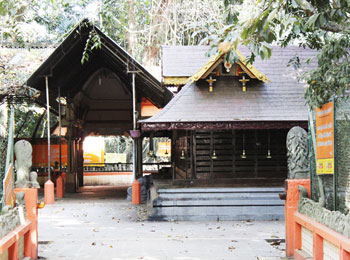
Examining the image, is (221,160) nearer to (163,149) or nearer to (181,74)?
(181,74)

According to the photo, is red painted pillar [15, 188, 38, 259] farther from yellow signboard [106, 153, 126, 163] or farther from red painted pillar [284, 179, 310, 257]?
yellow signboard [106, 153, 126, 163]

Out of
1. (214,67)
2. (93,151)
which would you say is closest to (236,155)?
(214,67)

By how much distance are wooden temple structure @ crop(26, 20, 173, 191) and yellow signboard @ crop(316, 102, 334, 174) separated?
808 cm

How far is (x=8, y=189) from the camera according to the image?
6.66 meters

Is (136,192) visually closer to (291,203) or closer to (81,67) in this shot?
(81,67)

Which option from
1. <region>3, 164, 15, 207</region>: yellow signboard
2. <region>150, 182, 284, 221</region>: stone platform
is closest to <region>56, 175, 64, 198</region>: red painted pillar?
<region>150, 182, 284, 221</region>: stone platform

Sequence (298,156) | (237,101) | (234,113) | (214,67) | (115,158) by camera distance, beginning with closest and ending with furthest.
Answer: (298,156) → (234,113) → (214,67) → (237,101) → (115,158)

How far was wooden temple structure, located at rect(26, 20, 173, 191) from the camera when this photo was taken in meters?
15.6

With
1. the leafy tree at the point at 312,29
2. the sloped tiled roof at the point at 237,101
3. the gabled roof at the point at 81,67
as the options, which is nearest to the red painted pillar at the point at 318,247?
the leafy tree at the point at 312,29

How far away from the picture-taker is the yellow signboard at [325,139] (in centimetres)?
645

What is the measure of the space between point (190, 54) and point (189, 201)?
5994 mm

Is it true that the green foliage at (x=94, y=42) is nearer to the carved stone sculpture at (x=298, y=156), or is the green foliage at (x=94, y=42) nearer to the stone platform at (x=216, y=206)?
the stone platform at (x=216, y=206)

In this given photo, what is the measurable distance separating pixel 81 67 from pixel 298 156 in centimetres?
1277

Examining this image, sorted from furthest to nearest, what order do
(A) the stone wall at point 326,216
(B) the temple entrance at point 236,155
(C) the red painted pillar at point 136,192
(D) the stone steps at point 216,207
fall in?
(C) the red painted pillar at point 136,192
(B) the temple entrance at point 236,155
(D) the stone steps at point 216,207
(A) the stone wall at point 326,216
